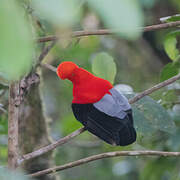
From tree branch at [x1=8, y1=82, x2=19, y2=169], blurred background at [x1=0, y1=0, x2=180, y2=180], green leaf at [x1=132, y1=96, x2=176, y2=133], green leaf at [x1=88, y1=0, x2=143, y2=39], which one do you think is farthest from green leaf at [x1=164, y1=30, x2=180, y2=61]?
green leaf at [x1=88, y1=0, x2=143, y2=39]

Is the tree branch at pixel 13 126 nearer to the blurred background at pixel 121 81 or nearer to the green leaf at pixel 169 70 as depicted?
the blurred background at pixel 121 81

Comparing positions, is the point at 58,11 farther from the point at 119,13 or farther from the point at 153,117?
the point at 153,117

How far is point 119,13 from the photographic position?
28 cm

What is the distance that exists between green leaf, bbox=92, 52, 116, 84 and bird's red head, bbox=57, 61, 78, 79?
0.90ft

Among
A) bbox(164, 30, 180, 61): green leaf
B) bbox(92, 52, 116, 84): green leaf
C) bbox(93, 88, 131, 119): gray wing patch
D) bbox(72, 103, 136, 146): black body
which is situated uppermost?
bbox(164, 30, 180, 61): green leaf

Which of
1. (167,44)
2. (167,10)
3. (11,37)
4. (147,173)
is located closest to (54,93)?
(167,10)

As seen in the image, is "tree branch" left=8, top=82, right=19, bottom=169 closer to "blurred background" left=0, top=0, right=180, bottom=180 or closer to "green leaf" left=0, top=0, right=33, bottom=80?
"blurred background" left=0, top=0, right=180, bottom=180

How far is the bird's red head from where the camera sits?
1.11m

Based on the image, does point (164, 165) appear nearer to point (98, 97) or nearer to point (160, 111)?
point (160, 111)

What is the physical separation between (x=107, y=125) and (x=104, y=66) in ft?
1.11

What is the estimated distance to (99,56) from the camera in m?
1.42

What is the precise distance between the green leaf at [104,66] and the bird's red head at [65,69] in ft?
0.90

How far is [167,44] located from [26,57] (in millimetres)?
1344

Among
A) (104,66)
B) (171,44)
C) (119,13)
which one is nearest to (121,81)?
(171,44)
